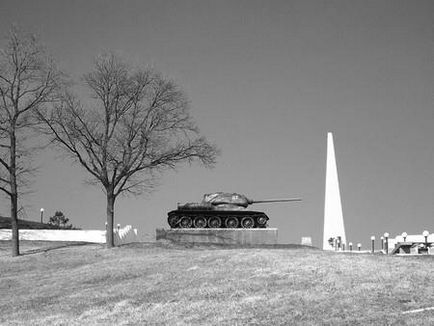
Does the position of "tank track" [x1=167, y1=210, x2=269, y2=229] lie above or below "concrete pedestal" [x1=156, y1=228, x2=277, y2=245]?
above

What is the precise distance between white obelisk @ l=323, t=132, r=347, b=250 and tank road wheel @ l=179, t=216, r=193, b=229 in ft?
37.4

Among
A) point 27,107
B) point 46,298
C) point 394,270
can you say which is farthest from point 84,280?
point 27,107

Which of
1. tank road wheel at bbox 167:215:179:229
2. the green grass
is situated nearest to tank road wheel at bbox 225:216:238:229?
Answer: tank road wheel at bbox 167:215:179:229

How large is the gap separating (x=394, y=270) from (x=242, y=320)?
6.35m

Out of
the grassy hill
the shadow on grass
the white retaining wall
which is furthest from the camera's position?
the grassy hill

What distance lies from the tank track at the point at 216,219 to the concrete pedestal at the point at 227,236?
559 millimetres

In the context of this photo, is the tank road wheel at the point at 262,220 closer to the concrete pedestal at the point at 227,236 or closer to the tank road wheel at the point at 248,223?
the tank road wheel at the point at 248,223

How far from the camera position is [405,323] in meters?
12.1

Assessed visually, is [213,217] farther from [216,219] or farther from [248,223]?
[248,223]

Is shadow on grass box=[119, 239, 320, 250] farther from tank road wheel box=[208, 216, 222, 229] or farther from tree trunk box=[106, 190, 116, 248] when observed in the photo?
tank road wheel box=[208, 216, 222, 229]

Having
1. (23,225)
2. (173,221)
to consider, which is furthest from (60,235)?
(173,221)

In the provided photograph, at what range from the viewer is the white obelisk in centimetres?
4178

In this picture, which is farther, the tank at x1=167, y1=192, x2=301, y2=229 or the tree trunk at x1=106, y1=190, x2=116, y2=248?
the tank at x1=167, y1=192, x2=301, y2=229

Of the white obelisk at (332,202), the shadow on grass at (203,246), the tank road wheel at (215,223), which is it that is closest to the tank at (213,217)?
the tank road wheel at (215,223)
